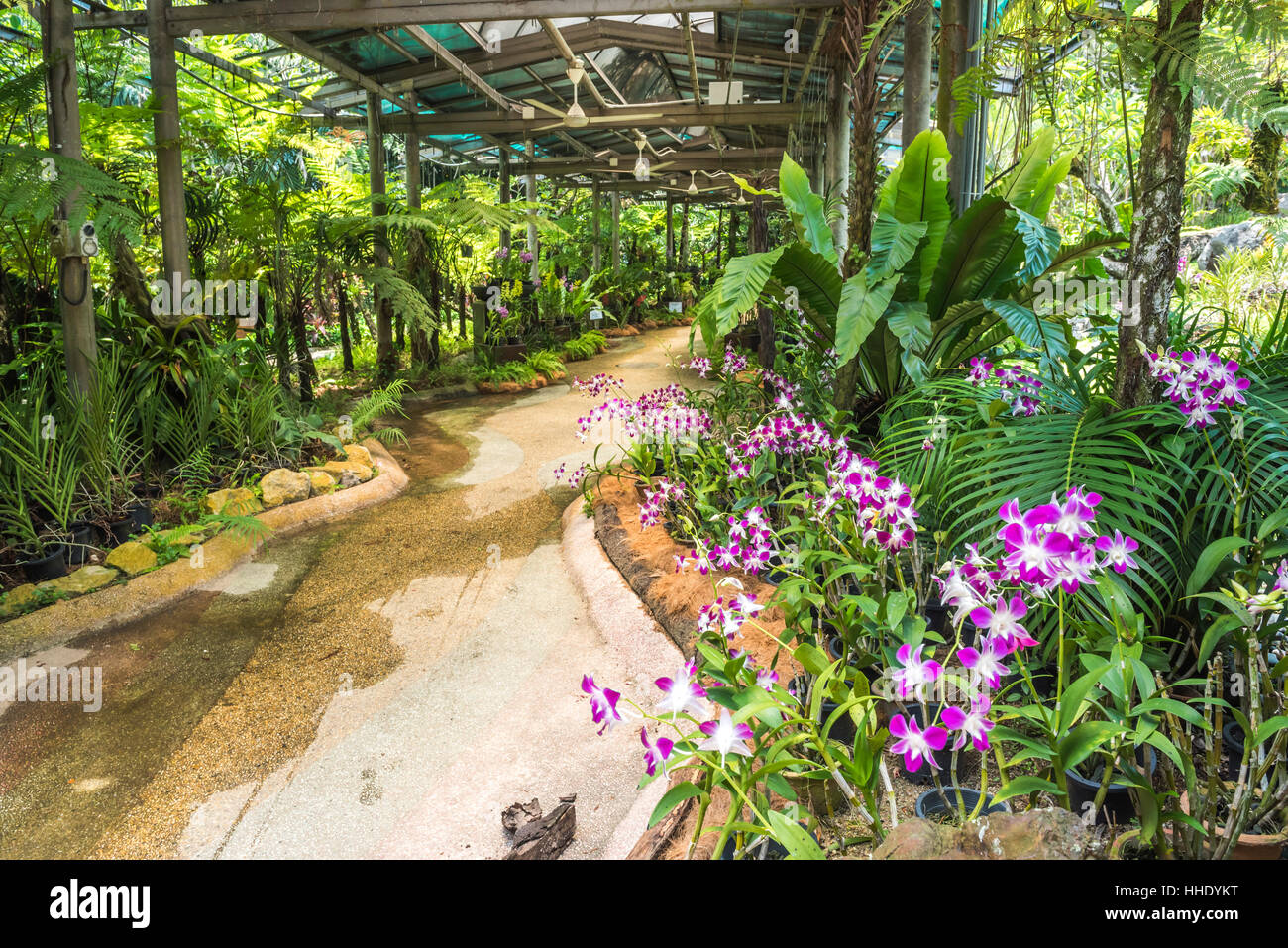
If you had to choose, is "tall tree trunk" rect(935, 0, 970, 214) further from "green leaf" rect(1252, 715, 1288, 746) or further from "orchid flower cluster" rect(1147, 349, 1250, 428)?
"green leaf" rect(1252, 715, 1288, 746)

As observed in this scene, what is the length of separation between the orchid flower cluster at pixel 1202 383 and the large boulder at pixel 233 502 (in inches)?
143

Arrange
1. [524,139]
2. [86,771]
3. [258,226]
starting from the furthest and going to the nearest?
[524,139] < [258,226] < [86,771]

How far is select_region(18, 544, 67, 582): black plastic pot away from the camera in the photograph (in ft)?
10.1

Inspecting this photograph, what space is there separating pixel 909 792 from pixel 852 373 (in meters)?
1.56

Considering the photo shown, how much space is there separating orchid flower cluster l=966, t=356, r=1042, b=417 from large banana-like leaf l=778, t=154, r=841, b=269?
868 mm

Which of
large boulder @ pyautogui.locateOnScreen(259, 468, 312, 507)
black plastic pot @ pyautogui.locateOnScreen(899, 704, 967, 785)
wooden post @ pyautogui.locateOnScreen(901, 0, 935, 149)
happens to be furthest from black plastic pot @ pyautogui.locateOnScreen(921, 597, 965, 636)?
large boulder @ pyautogui.locateOnScreen(259, 468, 312, 507)

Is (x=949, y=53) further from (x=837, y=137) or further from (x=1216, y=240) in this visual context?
(x=1216, y=240)

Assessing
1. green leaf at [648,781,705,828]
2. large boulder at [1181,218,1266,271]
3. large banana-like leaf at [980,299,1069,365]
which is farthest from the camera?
large boulder at [1181,218,1266,271]

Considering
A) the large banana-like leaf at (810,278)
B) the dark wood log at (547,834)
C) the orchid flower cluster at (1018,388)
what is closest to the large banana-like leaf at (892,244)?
the large banana-like leaf at (810,278)

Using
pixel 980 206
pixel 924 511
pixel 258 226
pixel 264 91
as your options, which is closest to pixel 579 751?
pixel 924 511

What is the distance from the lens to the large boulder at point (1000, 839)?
95 centimetres

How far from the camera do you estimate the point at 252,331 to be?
559 cm

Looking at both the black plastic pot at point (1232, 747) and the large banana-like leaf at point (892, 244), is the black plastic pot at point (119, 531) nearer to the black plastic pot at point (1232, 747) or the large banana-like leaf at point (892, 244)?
the large banana-like leaf at point (892, 244)

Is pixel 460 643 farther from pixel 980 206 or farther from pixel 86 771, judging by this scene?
pixel 980 206
